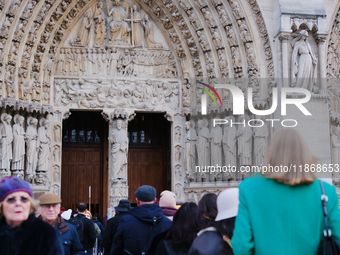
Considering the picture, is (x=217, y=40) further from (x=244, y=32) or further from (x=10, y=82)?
(x=10, y=82)

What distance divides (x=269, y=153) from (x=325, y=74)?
347 inches

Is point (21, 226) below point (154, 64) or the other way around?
below

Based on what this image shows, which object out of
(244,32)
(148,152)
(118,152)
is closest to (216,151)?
(118,152)

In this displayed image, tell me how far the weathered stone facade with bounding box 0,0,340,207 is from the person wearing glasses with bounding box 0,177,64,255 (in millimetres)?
7407

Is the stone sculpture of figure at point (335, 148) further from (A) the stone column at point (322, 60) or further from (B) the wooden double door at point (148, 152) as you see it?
(B) the wooden double door at point (148, 152)

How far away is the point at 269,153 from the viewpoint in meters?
2.08

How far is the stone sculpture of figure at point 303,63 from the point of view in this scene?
10.0 m

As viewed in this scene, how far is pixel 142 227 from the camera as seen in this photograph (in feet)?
11.3

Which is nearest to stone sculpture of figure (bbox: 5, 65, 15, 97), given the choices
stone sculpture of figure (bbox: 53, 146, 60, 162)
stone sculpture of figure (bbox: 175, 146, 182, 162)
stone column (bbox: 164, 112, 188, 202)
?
stone sculpture of figure (bbox: 53, 146, 60, 162)

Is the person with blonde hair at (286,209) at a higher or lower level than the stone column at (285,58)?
lower

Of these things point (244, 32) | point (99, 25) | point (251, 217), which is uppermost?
point (99, 25)

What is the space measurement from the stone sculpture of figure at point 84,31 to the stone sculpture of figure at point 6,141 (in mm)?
2508

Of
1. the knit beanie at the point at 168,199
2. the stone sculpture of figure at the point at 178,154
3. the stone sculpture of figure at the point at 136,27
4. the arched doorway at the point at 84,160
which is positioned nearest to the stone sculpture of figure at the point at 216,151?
the stone sculpture of figure at the point at 178,154

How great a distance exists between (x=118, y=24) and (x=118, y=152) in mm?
3007
